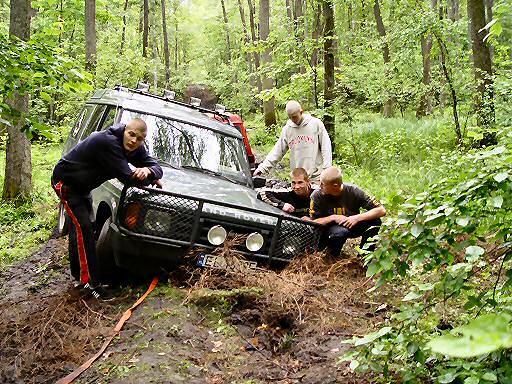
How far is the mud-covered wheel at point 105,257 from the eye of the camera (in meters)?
5.26

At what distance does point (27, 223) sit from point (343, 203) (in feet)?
21.8

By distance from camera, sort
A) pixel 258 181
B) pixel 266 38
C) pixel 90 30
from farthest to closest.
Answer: pixel 266 38 < pixel 90 30 < pixel 258 181

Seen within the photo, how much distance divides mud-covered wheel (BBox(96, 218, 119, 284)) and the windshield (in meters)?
1.24

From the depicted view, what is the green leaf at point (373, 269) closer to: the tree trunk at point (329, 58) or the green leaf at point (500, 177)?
the green leaf at point (500, 177)

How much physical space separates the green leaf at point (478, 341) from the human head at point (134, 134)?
14.6 feet

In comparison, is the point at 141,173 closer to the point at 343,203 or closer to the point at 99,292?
the point at 99,292

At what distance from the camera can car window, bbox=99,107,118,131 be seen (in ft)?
21.0

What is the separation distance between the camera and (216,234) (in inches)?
203

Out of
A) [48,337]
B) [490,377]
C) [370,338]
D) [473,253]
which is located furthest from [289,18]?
[490,377]

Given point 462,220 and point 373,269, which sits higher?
point 462,220

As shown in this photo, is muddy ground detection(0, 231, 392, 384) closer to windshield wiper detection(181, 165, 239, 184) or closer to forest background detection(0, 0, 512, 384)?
forest background detection(0, 0, 512, 384)

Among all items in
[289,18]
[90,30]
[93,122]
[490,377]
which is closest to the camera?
[490,377]

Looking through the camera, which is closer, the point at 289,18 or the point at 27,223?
the point at 27,223

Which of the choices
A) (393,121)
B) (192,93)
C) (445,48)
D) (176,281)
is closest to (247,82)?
(192,93)
